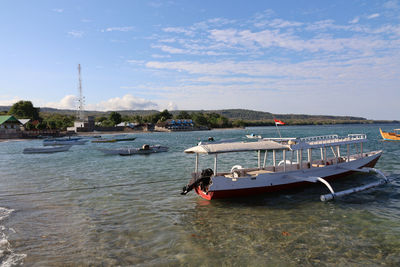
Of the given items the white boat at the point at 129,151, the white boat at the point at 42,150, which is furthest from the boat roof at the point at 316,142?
the white boat at the point at 42,150

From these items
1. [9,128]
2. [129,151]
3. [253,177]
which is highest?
[9,128]

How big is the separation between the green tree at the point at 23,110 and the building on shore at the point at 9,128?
4318cm

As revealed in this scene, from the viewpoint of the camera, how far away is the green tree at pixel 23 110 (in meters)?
132

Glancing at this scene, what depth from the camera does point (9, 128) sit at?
9250cm

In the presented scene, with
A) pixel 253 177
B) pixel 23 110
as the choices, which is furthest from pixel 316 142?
pixel 23 110

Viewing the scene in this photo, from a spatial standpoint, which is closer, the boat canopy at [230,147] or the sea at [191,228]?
the sea at [191,228]

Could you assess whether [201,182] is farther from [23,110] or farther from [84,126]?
[23,110]

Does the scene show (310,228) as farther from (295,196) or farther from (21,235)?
(21,235)

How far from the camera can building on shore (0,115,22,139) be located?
88.4 metres

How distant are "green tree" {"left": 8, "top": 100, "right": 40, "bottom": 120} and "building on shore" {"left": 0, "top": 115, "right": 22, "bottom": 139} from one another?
43.2m

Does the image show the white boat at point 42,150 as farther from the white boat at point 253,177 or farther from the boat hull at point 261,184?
the boat hull at point 261,184

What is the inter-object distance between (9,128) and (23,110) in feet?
156

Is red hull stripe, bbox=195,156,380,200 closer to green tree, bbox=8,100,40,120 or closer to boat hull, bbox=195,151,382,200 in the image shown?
boat hull, bbox=195,151,382,200

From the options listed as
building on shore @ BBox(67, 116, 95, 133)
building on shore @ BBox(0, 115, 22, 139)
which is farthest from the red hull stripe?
building on shore @ BBox(67, 116, 95, 133)
